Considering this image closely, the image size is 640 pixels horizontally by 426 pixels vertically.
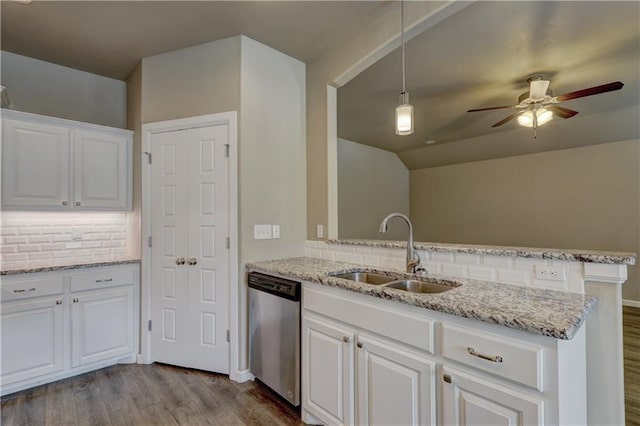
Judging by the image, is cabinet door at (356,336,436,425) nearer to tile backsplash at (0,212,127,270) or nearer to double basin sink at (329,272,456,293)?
double basin sink at (329,272,456,293)

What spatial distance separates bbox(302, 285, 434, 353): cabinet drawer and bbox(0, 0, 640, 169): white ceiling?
79.7 inches

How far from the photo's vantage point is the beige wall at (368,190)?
5695mm

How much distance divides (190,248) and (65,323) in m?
1.09

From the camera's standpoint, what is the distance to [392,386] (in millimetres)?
1469

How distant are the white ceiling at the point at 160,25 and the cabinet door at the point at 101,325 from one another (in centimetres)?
211

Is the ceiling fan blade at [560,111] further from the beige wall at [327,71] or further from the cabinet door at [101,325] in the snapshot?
the cabinet door at [101,325]

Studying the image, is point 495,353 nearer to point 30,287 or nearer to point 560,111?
point 30,287

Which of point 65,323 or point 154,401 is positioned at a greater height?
point 65,323

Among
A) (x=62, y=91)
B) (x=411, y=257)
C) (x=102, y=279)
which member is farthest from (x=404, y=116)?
(x=62, y=91)

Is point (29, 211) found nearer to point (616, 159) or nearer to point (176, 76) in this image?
point (176, 76)

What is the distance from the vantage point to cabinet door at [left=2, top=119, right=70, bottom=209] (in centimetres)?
246

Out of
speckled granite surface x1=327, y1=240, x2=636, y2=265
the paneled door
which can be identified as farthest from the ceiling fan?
the paneled door

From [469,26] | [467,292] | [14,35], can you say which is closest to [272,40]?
[469,26]

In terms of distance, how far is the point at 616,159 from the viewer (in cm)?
473
